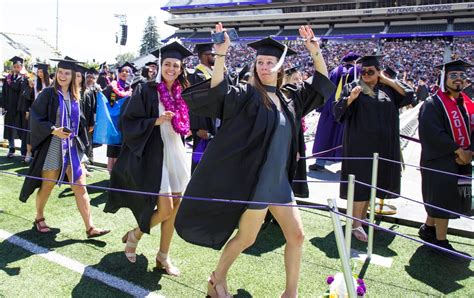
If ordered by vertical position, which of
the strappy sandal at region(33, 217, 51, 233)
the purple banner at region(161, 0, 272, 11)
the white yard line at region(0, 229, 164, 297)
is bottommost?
the white yard line at region(0, 229, 164, 297)

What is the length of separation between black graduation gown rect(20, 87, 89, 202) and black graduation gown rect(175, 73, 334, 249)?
212 cm

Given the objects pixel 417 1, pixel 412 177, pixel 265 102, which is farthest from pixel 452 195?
pixel 417 1

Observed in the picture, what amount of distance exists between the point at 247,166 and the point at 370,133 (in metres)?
2.39

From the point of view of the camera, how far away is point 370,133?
4.82m

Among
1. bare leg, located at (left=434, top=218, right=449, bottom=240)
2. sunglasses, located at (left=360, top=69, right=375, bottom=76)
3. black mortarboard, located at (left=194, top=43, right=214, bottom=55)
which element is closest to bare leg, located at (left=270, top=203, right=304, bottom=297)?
bare leg, located at (left=434, top=218, right=449, bottom=240)

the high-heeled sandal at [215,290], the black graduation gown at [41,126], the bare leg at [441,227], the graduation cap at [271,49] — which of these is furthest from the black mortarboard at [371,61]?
the black graduation gown at [41,126]

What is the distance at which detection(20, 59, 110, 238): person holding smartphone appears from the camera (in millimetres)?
4391

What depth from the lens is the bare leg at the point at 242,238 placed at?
9.96ft

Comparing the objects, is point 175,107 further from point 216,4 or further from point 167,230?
point 216,4

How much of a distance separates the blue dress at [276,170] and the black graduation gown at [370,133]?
1.94 meters

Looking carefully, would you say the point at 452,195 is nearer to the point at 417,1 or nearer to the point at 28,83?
the point at 28,83

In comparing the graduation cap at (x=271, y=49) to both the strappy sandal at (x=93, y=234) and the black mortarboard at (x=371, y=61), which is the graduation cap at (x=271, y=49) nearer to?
the black mortarboard at (x=371, y=61)

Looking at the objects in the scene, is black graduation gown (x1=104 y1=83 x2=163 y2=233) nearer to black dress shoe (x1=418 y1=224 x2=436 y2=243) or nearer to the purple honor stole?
the purple honor stole

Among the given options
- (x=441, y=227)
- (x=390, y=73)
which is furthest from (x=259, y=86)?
(x=390, y=73)
